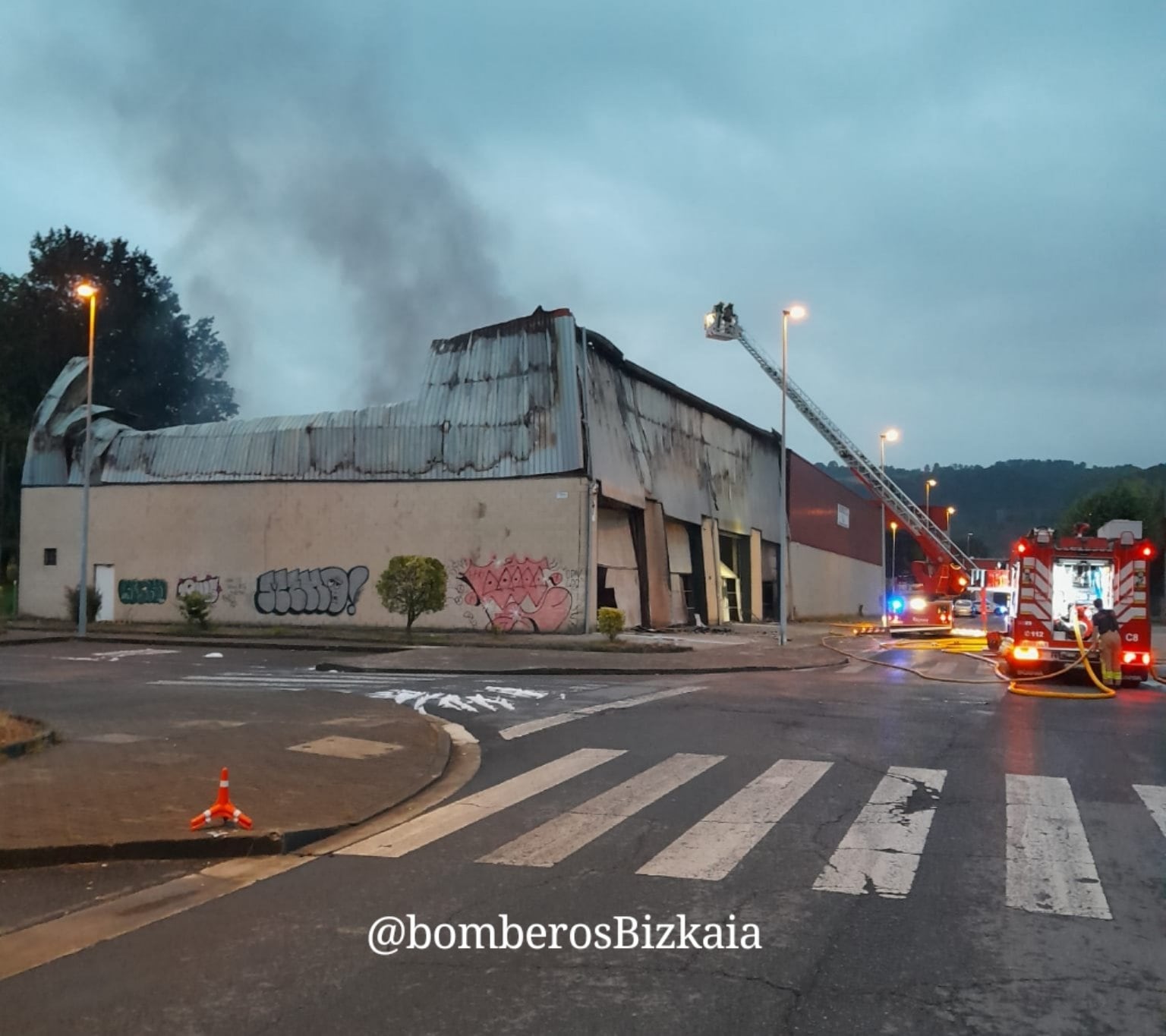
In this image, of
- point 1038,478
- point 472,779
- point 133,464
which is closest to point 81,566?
point 133,464

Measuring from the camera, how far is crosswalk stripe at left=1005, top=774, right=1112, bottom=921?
19.7 ft

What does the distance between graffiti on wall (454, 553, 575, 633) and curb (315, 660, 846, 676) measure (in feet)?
30.0

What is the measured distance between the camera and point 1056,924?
18.5 ft

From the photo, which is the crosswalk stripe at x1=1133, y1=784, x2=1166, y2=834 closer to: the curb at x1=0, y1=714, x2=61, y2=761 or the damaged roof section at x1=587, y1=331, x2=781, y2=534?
the curb at x1=0, y1=714, x2=61, y2=761

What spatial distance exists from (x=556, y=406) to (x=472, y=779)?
22.6m

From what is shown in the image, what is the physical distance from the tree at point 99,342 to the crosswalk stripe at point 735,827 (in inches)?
1920

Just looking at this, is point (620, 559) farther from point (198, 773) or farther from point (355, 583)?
point (198, 773)

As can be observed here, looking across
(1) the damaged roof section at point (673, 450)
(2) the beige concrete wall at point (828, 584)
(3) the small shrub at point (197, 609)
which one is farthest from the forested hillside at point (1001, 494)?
(3) the small shrub at point (197, 609)

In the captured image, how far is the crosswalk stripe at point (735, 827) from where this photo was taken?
21.9 ft

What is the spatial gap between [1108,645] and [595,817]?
43.4 feet

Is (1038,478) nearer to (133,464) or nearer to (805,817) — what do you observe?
(133,464)

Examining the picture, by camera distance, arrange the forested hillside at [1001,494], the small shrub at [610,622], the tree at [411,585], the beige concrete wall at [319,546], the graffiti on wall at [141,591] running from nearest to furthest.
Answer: the small shrub at [610,622]
the tree at [411,585]
the beige concrete wall at [319,546]
the graffiti on wall at [141,591]
the forested hillside at [1001,494]

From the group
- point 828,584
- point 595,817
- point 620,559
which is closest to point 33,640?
point 620,559

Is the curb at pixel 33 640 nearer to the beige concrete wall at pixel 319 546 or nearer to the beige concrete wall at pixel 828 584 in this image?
the beige concrete wall at pixel 319 546
